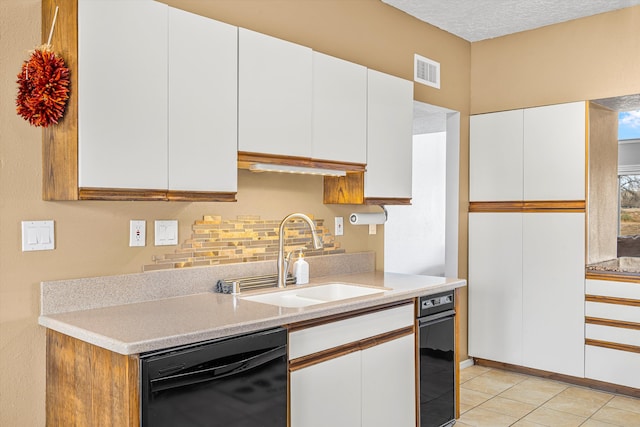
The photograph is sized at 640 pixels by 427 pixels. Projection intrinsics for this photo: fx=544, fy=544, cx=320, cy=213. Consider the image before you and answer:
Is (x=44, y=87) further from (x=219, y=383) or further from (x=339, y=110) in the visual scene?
(x=339, y=110)

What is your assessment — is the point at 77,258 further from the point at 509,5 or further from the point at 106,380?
the point at 509,5

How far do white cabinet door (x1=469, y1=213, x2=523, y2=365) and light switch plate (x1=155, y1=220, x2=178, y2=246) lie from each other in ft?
9.16

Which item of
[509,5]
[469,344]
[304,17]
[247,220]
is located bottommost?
[469,344]

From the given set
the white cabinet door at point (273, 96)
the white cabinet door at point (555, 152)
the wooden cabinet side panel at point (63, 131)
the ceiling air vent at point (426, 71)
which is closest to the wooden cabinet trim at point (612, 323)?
the white cabinet door at point (555, 152)

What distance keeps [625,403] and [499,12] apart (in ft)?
9.41

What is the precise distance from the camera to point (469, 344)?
4582 millimetres

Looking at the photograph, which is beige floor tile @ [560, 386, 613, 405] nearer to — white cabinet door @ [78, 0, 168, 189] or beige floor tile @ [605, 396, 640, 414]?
beige floor tile @ [605, 396, 640, 414]

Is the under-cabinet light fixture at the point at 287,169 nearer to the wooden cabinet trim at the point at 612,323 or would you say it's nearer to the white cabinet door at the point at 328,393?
the white cabinet door at the point at 328,393

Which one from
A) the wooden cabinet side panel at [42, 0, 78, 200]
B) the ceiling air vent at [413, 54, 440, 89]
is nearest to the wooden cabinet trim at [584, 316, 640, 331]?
the ceiling air vent at [413, 54, 440, 89]

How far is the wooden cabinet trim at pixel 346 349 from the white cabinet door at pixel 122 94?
931 mm

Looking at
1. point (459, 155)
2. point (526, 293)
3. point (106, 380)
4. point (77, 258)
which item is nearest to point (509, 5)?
point (459, 155)

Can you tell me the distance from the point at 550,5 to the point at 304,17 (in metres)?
1.83

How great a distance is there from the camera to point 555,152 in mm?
4113

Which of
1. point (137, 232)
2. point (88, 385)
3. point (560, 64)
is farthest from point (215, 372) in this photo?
point (560, 64)
